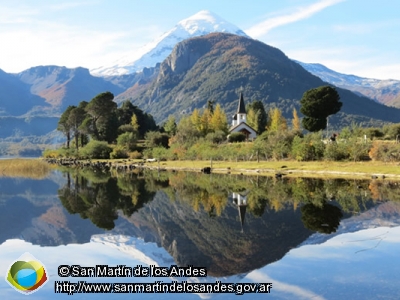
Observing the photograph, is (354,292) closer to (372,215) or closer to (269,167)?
(372,215)

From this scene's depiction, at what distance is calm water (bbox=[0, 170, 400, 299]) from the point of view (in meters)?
13.1

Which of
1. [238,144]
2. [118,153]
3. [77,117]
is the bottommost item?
[118,153]

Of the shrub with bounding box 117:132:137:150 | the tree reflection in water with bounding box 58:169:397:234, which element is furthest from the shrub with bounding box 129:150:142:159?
the tree reflection in water with bounding box 58:169:397:234

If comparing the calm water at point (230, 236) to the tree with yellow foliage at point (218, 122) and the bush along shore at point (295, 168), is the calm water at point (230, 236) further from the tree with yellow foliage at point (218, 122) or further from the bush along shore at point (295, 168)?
the tree with yellow foliage at point (218, 122)

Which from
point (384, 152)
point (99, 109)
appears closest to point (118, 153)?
point (99, 109)

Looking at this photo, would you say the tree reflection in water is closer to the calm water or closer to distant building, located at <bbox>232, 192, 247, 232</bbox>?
the calm water

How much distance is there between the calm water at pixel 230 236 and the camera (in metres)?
13.1

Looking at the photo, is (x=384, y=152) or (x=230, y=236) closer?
(x=230, y=236)

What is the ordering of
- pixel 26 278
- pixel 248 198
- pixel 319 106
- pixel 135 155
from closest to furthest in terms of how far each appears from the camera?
1. pixel 26 278
2. pixel 248 198
3. pixel 319 106
4. pixel 135 155

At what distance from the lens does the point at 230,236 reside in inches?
765

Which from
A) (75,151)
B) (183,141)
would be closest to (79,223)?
(183,141)

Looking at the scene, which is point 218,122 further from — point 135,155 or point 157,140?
point 135,155

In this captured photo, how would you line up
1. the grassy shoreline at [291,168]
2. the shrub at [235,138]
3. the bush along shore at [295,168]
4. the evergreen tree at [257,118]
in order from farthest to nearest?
the evergreen tree at [257,118]
the shrub at [235,138]
the grassy shoreline at [291,168]
the bush along shore at [295,168]

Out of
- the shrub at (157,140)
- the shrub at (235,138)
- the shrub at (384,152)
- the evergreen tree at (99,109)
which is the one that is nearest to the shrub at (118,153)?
the shrub at (157,140)
